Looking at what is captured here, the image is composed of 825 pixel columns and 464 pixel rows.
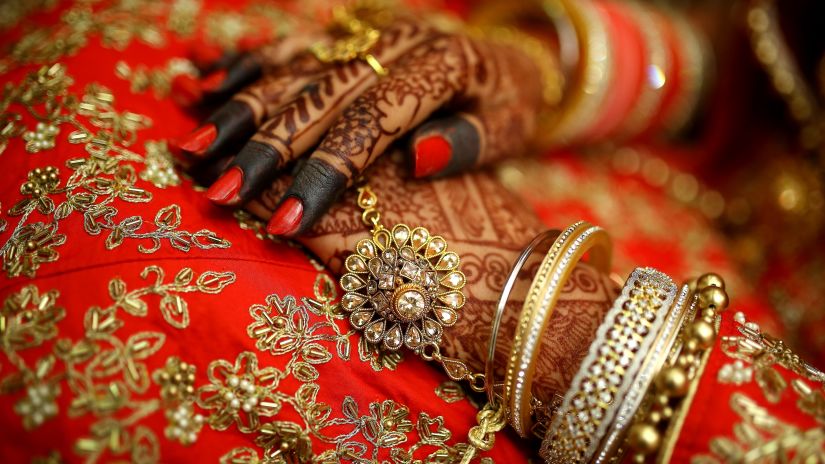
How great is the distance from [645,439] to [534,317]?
0.53 ft

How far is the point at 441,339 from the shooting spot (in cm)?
66

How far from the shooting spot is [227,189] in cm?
64

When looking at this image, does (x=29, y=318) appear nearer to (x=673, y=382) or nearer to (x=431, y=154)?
(x=431, y=154)

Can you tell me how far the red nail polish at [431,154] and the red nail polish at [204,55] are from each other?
0.41 meters

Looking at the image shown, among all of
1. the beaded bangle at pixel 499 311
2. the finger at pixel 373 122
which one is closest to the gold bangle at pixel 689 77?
the finger at pixel 373 122

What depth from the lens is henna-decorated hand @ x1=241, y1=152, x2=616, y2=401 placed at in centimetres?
66

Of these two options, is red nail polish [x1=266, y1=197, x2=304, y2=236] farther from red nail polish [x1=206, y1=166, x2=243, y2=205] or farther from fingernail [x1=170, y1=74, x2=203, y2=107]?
fingernail [x1=170, y1=74, x2=203, y2=107]

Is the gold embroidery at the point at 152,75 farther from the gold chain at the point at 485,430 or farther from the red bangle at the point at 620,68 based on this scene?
the red bangle at the point at 620,68

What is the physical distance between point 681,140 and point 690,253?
42 cm

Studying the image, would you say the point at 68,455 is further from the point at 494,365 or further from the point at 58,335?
the point at 494,365

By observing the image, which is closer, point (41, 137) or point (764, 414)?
point (764, 414)

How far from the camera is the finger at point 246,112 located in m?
0.69

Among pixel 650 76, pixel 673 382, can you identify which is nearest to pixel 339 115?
pixel 673 382

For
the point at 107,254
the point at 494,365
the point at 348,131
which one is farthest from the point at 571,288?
the point at 107,254
